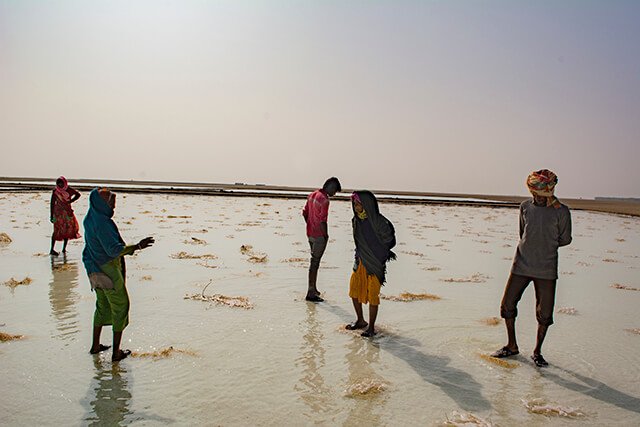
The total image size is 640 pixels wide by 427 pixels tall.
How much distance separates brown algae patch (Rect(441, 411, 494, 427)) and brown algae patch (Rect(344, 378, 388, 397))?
0.74 metres

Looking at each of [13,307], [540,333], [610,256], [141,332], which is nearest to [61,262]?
[13,307]

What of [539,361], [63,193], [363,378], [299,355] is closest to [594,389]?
[539,361]

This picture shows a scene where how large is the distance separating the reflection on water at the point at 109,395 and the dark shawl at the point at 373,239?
315 centimetres

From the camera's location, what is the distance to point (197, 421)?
3.80 m

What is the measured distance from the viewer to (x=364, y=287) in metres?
6.04

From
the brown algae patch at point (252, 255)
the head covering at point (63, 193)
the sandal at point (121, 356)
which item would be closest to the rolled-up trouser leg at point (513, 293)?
the sandal at point (121, 356)

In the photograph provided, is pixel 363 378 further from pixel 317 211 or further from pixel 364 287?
pixel 317 211

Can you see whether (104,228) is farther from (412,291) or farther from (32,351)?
(412,291)

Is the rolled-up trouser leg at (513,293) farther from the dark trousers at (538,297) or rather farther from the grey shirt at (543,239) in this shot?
the grey shirt at (543,239)

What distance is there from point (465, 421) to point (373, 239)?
2625 mm

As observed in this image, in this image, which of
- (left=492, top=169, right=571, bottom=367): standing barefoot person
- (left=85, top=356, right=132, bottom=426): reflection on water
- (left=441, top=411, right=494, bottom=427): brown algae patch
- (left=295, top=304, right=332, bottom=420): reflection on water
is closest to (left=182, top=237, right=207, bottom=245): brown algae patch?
(left=295, top=304, right=332, bottom=420): reflection on water

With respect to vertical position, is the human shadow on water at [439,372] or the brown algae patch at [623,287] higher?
the brown algae patch at [623,287]

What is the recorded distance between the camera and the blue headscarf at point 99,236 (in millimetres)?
4793

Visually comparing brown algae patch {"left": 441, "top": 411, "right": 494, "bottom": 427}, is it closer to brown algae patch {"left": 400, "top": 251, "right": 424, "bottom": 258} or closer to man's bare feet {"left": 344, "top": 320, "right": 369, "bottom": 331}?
man's bare feet {"left": 344, "top": 320, "right": 369, "bottom": 331}
